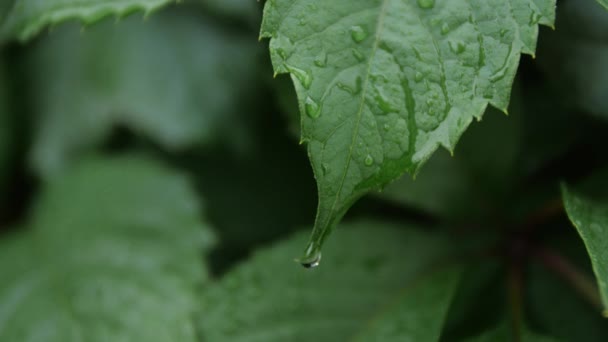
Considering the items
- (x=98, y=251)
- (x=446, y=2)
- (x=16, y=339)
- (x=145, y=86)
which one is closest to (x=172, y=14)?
(x=145, y=86)

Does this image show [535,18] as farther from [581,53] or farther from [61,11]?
[61,11]

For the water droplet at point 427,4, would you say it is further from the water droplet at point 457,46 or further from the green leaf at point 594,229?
the green leaf at point 594,229

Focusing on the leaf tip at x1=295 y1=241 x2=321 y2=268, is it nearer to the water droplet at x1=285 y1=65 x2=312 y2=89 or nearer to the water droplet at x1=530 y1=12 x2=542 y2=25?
the water droplet at x1=285 y1=65 x2=312 y2=89

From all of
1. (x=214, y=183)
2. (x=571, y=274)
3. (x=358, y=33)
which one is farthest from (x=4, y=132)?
(x=571, y=274)

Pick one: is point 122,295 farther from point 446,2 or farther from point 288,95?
point 446,2

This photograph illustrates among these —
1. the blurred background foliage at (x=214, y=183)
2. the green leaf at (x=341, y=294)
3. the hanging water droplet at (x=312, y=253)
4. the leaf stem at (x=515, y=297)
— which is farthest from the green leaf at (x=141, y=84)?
the hanging water droplet at (x=312, y=253)
